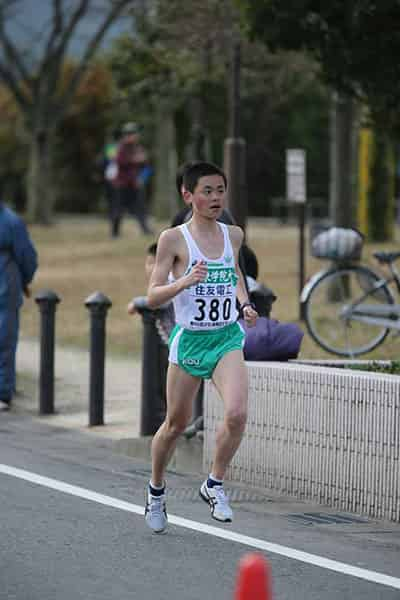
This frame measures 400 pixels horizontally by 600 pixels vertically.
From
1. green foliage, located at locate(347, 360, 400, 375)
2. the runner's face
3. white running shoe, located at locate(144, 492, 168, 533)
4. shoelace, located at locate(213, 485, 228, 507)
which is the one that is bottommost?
white running shoe, located at locate(144, 492, 168, 533)

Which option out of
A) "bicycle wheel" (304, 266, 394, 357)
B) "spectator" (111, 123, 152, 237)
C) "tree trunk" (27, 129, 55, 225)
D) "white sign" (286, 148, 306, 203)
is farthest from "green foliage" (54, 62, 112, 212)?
"bicycle wheel" (304, 266, 394, 357)

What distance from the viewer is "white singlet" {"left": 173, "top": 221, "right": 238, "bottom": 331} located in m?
7.12

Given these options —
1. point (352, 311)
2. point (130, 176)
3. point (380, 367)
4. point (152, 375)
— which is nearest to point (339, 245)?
point (352, 311)

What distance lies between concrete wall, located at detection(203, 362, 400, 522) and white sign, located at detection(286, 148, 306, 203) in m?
7.60

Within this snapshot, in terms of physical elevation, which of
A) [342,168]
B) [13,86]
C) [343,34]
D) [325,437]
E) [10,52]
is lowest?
[325,437]

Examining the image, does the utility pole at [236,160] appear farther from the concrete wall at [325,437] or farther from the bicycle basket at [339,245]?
A: the concrete wall at [325,437]

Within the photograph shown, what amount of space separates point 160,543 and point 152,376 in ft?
11.9

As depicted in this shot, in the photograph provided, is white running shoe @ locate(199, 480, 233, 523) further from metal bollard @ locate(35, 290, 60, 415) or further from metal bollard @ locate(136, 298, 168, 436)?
metal bollard @ locate(35, 290, 60, 415)

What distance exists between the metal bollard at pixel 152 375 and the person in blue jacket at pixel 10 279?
64.1 inches

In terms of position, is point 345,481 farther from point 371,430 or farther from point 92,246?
point 92,246

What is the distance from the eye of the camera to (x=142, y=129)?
4406 cm

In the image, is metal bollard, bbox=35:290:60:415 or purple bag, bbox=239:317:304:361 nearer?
purple bag, bbox=239:317:304:361

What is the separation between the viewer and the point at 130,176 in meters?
28.0

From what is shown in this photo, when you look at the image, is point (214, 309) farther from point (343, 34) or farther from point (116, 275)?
point (116, 275)
